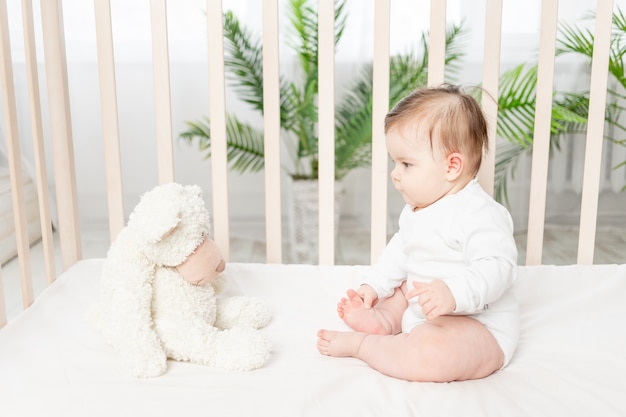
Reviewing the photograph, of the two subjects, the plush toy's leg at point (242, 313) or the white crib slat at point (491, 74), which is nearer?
the plush toy's leg at point (242, 313)

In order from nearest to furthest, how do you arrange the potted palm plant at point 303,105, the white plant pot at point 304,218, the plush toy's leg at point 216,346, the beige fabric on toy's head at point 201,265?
the plush toy's leg at point 216,346, the beige fabric on toy's head at point 201,265, the potted palm plant at point 303,105, the white plant pot at point 304,218

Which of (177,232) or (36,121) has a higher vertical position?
(36,121)

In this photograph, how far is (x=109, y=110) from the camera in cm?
A: 132

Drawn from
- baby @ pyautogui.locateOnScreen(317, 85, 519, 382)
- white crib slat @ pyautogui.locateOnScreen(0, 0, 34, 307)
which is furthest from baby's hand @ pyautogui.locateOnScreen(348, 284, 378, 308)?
white crib slat @ pyautogui.locateOnScreen(0, 0, 34, 307)

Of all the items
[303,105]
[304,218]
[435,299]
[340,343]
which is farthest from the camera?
[304,218]

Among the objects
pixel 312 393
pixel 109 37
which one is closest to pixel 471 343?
pixel 312 393

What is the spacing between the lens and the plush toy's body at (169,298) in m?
→ 0.92

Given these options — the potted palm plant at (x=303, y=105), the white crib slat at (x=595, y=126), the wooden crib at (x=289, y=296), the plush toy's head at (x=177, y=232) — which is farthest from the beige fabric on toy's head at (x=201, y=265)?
the potted palm plant at (x=303, y=105)

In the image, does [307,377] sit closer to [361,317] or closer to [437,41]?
[361,317]

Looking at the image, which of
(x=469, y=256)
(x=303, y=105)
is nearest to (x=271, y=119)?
(x=469, y=256)

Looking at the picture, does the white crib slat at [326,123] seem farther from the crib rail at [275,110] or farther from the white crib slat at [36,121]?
the white crib slat at [36,121]

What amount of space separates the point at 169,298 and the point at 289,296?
0.27 m

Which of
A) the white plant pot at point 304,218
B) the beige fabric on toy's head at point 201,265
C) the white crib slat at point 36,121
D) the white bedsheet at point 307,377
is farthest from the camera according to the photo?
the white plant pot at point 304,218

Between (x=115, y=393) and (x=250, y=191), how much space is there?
1.89 metres
